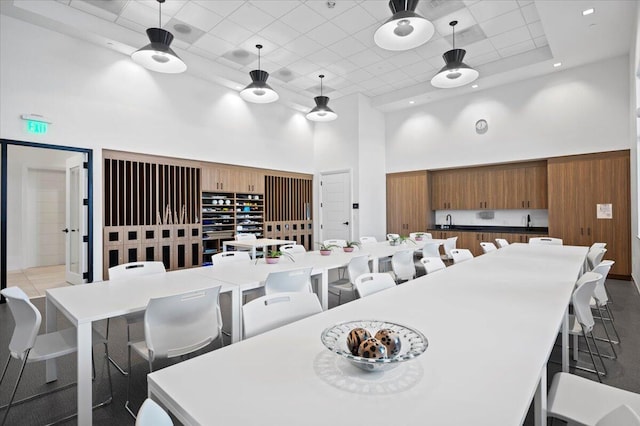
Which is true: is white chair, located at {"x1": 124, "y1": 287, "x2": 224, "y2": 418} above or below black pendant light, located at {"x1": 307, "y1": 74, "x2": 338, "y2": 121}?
below

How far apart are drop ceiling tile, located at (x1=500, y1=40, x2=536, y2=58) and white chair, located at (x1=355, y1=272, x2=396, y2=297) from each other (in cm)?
618

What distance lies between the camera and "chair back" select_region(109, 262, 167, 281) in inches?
113

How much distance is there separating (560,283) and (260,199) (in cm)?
671

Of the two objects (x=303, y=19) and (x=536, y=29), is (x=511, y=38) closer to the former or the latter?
(x=536, y=29)

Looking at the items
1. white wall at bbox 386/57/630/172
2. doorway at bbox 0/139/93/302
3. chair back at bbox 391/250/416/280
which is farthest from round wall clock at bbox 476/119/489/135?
doorway at bbox 0/139/93/302

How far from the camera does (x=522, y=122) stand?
280 inches

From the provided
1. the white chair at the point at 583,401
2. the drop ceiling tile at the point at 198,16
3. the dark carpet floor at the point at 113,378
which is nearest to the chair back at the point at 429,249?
the dark carpet floor at the point at 113,378

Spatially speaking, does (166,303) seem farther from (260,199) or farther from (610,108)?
(610,108)

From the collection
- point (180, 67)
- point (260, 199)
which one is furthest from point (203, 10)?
point (260, 199)

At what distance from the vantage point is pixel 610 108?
6.09m

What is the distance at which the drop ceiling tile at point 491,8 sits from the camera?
4.93 meters

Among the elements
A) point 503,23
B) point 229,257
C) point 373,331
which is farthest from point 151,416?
point 503,23

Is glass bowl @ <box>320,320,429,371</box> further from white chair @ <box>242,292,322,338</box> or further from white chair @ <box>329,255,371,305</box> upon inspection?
white chair @ <box>329,255,371,305</box>

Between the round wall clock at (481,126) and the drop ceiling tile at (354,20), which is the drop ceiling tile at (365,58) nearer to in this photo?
the drop ceiling tile at (354,20)
